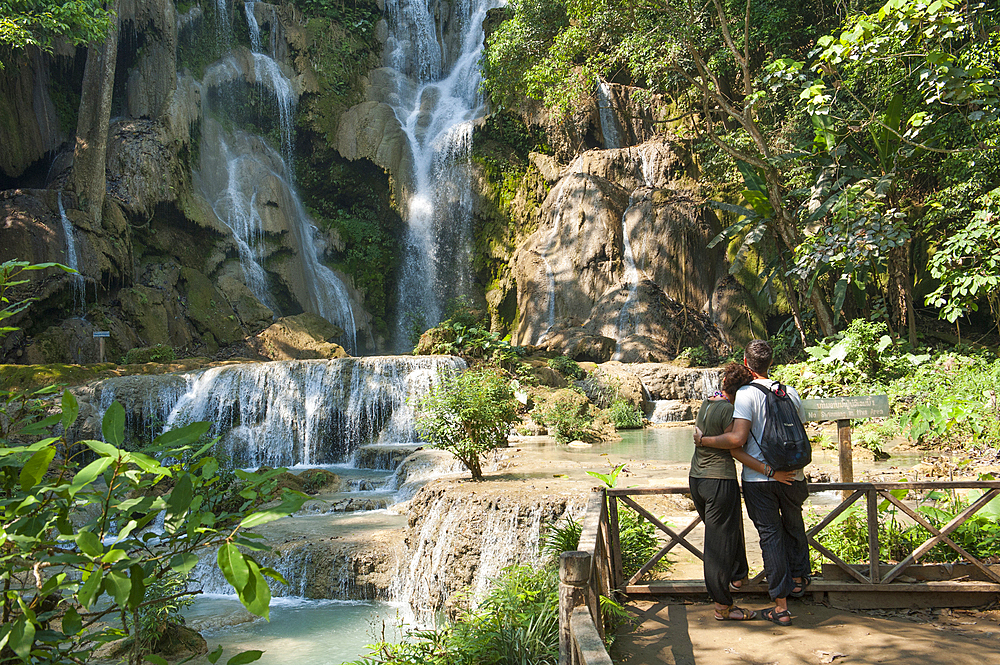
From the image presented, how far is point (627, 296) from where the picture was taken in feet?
67.7

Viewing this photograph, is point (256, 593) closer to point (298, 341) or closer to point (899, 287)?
point (899, 287)

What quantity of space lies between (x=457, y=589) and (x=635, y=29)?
1280 centimetres

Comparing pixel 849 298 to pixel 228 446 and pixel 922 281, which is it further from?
pixel 228 446

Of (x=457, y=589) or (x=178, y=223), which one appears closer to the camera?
(x=457, y=589)

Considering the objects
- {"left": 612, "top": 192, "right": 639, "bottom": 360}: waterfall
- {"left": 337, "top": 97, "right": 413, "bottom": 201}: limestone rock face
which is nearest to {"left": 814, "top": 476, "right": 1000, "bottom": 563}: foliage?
{"left": 612, "top": 192, "right": 639, "bottom": 360}: waterfall

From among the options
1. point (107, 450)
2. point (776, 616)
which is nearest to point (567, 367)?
point (776, 616)

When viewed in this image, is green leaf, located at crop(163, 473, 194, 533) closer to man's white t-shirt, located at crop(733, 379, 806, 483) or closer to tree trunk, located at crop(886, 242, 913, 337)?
man's white t-shirt, located at crop(733, 379, 806, 483)

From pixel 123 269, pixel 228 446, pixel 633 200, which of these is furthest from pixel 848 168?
pixel 123 269

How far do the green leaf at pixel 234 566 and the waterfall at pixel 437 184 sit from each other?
22.9 metres

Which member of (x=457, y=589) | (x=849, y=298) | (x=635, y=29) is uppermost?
(x=635, y=29)

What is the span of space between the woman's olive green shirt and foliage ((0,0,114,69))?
1784cm

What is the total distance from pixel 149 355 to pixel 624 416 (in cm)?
1259

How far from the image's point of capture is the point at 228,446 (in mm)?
14273

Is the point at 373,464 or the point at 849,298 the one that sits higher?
the point at 849,298
